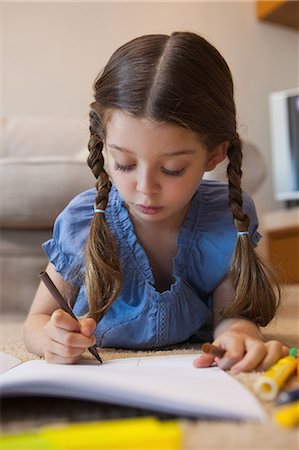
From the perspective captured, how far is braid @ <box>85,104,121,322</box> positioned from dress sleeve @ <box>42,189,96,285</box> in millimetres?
37

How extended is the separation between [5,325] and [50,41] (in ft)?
4.85

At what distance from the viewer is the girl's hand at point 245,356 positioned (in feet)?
2.19

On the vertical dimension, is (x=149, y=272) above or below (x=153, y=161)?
below

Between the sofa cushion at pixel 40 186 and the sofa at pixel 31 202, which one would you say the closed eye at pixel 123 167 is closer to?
the sofa at pixel 31 202

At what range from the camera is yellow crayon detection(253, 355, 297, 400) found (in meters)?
0.55

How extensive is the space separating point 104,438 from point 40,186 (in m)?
1.11

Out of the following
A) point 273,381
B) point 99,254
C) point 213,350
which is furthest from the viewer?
point 99,254

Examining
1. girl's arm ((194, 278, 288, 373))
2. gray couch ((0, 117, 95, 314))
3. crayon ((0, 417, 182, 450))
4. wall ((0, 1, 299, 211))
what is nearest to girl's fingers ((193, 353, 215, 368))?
girl's arm ((194, 278, 288, 373))

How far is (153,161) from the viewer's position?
785mm

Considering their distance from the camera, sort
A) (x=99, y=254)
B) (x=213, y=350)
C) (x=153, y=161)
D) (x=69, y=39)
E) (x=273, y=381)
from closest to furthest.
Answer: (x=273, y=381), (x=213, y=350), (x=153, y=161), (x=99, y=254), (x=69, y=39)

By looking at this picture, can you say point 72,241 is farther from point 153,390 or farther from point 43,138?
point 43,138

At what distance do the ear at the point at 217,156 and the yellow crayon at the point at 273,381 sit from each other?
35 centimetres

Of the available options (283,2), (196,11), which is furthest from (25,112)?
(283,2)

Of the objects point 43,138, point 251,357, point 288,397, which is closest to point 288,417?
point 288,397
